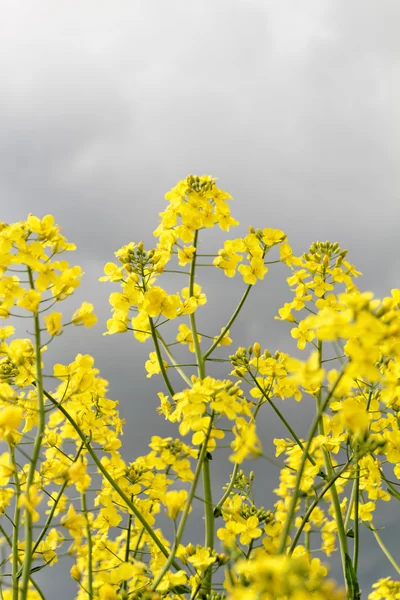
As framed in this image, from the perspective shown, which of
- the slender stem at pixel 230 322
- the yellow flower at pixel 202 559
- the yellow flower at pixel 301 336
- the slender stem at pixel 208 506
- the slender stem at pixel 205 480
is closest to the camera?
the yellow flower at pixel 202 559

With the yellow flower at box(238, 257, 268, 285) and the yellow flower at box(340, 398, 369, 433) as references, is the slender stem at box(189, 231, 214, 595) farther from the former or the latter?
the yellow flower at box(340, 398, 369, 433)

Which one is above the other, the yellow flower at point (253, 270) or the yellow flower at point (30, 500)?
the yellow flower at point (253, 270)

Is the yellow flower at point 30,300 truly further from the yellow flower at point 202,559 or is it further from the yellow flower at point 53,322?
the yellow flower at point 202,559

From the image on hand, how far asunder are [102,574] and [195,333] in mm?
1327

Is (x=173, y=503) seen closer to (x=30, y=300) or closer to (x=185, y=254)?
(x=30, y=300)

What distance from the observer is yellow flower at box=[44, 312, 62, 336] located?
6.97 feet

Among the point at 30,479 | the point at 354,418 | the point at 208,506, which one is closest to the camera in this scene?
the point at 354,418

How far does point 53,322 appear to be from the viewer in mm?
2133

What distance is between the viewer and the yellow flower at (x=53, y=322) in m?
2.12

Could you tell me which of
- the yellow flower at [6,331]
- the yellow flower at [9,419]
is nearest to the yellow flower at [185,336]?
the yellow flower at [6,331]

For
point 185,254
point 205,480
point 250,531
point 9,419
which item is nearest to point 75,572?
point 205,480

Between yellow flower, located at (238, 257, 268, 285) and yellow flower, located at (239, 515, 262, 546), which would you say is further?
yellow flower, located at (238, 257, 268, 285)

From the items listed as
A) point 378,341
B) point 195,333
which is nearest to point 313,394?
point 195,333

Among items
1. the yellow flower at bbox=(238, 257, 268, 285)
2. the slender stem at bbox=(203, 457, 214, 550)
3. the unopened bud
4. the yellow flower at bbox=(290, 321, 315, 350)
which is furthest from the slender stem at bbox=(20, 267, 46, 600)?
the yellow flower at bbox=(290, 321, 315, 350)
